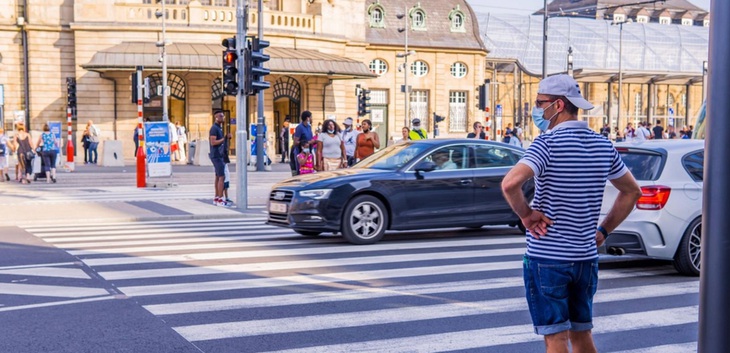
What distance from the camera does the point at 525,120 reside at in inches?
2625

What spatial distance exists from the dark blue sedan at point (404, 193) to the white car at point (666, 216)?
352 centimetres

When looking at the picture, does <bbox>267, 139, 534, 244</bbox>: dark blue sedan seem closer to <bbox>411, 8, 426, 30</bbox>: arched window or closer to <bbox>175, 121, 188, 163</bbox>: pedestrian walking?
<bbox>175, 121, 188, 163</bbox>: pedestrian walking

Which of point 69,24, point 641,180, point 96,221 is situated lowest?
point 96,221

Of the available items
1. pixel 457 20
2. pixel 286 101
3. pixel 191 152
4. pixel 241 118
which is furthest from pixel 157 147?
pixel 457 20

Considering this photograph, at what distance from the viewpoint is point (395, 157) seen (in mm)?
13359

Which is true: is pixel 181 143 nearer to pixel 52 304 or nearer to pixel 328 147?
pixel 328 147

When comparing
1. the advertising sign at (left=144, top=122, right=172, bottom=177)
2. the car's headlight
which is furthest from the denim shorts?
the advertising sign at (left=144, top=122, right=172, bottom=177)

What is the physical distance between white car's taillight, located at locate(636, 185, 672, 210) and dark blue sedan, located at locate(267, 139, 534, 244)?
12.0 ft

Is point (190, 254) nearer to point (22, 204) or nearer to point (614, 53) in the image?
point (22, 204)

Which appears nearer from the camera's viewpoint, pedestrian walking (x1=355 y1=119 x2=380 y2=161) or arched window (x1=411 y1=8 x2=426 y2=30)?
pedestrian walking (x1=355 y1=119 x2=380 y2=161)

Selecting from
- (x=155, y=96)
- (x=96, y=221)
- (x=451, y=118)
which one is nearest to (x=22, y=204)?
(x=96, y=221)

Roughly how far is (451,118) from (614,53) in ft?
64.5

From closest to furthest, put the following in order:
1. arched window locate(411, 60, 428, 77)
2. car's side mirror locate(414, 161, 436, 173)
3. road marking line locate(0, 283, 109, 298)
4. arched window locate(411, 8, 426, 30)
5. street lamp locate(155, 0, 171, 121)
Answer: road marking line locate(0, 283, 109, 298) < car's side mirror locate(414, 161, 436, 173) < street lamp locate(155, 0, 171, 121) < arched window locate(411, 60, 428, 77) < arched window locate(411, 8, 426, 30)

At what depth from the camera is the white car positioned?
9.66 metres
